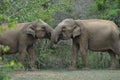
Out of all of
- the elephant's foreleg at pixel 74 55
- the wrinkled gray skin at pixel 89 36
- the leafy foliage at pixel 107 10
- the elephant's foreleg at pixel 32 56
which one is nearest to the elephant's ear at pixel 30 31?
the elephant's foreleg at pixel 32 56

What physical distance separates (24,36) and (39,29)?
22.6 inches

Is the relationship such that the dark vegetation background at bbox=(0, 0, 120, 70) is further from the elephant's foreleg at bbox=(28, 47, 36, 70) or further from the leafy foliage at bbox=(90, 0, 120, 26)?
the elephant's foreleg at bbox=(28, 47, 36, 70)

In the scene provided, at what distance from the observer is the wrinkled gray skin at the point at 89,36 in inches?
596

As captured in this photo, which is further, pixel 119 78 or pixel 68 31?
pixel 68 31

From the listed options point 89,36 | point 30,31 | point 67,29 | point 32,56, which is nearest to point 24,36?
point 30,31

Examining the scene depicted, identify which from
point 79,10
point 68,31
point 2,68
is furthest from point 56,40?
point 2,68

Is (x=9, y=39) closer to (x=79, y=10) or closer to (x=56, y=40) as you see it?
(x=56, y=40)

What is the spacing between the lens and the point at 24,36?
48.6 ft

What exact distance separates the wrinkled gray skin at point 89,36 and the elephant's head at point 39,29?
1.08 feet

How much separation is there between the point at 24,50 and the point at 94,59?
327cm

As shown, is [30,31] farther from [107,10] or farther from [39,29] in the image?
[107,10]

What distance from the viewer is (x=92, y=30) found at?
15406 mm

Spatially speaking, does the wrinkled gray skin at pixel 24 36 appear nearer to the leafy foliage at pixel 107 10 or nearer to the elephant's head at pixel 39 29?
the elephant's head at pixel 39 29

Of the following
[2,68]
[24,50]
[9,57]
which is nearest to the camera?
[2,68]
